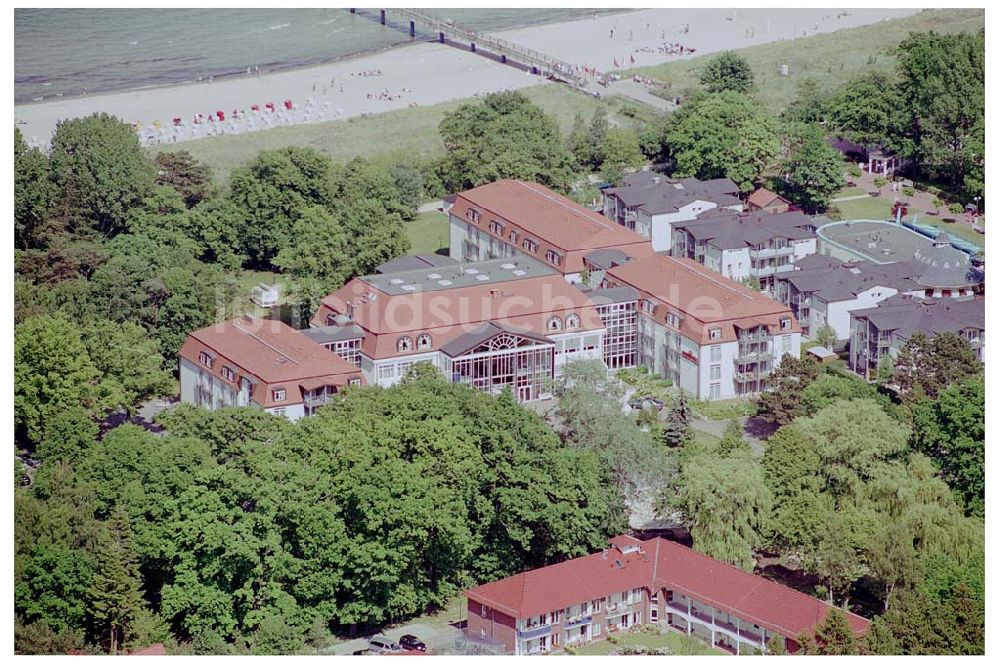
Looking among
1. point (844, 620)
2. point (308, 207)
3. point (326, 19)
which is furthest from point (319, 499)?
point (326, 19)

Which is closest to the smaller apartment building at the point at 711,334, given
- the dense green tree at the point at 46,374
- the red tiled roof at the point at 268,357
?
the red tiled roof at the point at 268,357

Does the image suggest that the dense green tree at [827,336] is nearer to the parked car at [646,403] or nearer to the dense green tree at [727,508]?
the parked car at [646,403]

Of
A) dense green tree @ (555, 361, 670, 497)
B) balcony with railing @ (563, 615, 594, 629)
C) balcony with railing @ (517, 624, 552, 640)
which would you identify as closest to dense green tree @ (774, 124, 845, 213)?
dense green tree @ (555, 361, 670, 497)

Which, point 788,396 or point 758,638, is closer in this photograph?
point 758,638

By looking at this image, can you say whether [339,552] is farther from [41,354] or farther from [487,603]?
[41,354]

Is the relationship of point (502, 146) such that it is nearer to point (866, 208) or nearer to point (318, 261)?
point (318, 261)

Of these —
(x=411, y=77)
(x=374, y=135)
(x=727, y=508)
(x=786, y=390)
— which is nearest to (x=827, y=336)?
(x=786, y=390)
